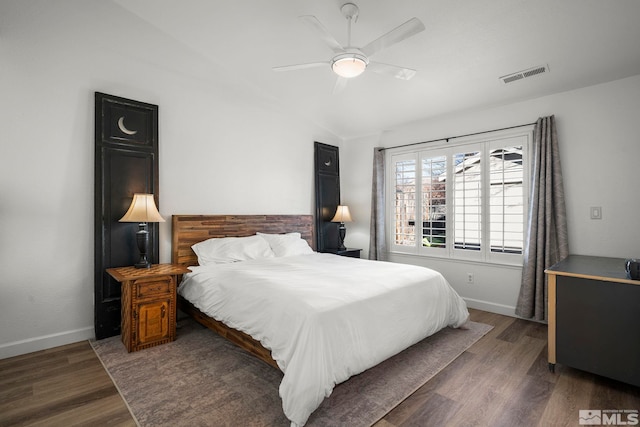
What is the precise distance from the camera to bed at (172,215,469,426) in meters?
1.85

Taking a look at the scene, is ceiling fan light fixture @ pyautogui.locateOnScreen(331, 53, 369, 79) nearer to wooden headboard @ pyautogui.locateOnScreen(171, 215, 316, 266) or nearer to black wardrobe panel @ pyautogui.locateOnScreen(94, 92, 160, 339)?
black wardrobe panel @ pyautogui.locateOnScreen(94, 92, 160, 339)

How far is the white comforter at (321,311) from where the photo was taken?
5.98 ft

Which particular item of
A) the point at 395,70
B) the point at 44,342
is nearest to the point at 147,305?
the point at 44,342

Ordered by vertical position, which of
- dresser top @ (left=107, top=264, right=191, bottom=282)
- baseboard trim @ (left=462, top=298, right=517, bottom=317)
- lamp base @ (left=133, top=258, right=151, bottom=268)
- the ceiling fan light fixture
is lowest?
baseboard trim @ (left=462, top=298, right=517, bottom=317)

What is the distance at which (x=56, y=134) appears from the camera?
9.39 ft

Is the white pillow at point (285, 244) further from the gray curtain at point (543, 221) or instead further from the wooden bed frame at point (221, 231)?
the gray curtain at point (543, 221)

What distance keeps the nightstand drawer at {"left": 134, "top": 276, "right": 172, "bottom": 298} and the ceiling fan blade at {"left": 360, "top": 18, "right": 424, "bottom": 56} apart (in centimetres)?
263

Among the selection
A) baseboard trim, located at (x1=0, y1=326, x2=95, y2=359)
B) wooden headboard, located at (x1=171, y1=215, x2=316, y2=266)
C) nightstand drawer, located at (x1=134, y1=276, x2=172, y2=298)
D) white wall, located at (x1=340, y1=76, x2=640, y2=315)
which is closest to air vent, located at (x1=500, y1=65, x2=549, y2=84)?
white wall, located at (x1=340, y1=76, x2=640, y2=315)

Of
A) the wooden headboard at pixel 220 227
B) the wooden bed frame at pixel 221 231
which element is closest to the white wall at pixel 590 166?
the wooden headboard at pixel 220 227

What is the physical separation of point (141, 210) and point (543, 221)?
417 cm

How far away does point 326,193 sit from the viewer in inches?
208

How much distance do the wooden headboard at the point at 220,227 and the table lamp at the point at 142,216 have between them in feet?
1.42

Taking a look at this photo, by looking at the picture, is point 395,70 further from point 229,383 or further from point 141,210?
point 229,383

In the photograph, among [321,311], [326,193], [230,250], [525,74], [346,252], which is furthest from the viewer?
[326,193]
